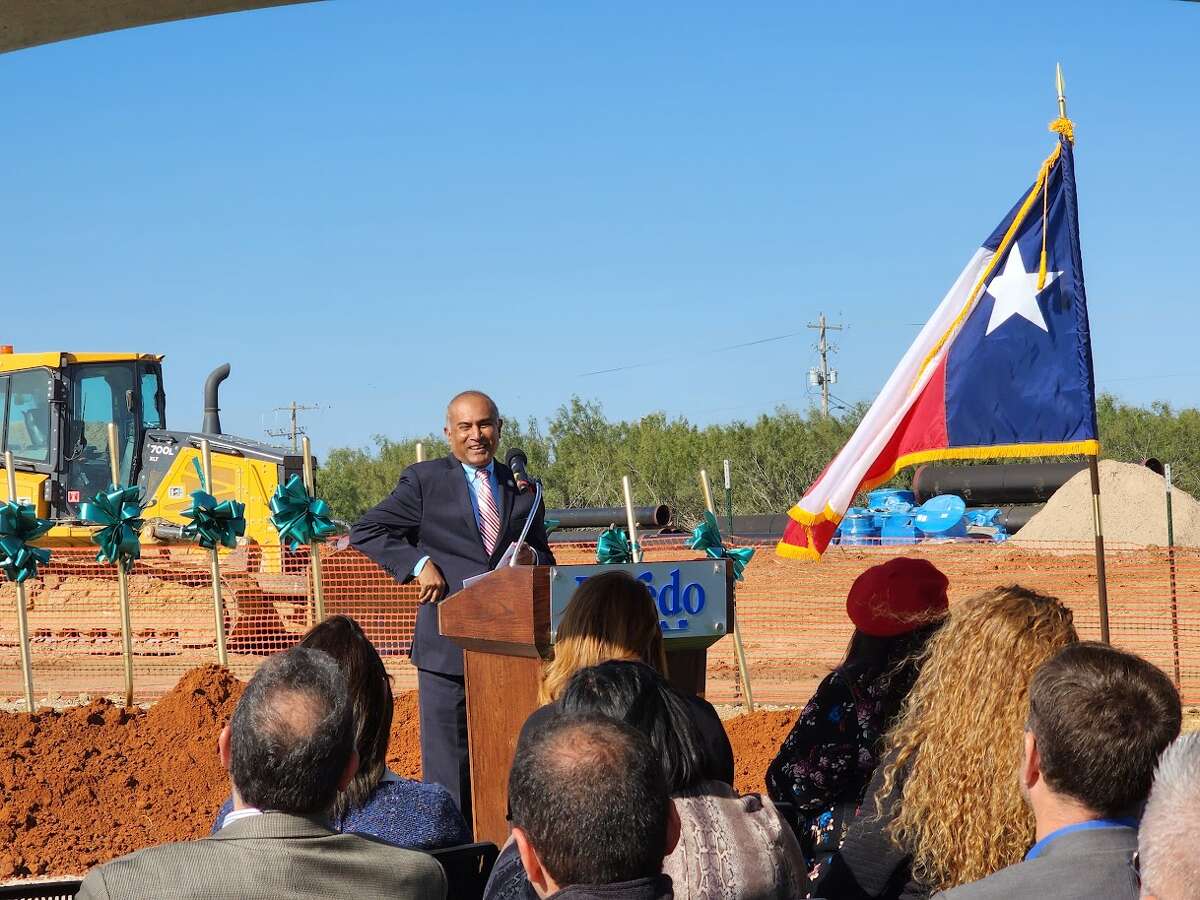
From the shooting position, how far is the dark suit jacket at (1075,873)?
2176mm

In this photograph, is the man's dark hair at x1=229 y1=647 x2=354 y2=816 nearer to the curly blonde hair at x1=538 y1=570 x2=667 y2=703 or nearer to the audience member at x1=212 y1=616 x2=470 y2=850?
the audience member at x1=212 y1=616 x2=470 y2=850

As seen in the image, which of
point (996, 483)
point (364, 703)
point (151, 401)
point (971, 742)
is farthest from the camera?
point (996, 483)

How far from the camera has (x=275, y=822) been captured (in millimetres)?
2182

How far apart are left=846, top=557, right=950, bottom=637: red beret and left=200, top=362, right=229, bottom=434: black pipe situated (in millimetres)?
14596

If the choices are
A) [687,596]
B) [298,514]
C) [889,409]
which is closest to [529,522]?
[687,596]

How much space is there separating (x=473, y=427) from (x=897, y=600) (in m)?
2.51

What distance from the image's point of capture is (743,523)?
1193 inches

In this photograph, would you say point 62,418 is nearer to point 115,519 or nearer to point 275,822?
point 115,519

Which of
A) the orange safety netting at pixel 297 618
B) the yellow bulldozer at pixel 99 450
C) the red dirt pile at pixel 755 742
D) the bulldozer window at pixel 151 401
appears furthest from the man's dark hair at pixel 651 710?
the bulldozer window at pixel 151 401

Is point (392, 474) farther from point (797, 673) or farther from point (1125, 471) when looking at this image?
point (797, 673)

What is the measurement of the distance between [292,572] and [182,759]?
6207 mm

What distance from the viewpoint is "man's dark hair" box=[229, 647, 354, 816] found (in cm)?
217

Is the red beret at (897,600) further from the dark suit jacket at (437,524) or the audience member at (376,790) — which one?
the dark suit jacket at (437,524)

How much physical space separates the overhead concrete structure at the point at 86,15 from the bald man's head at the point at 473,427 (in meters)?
1.72
